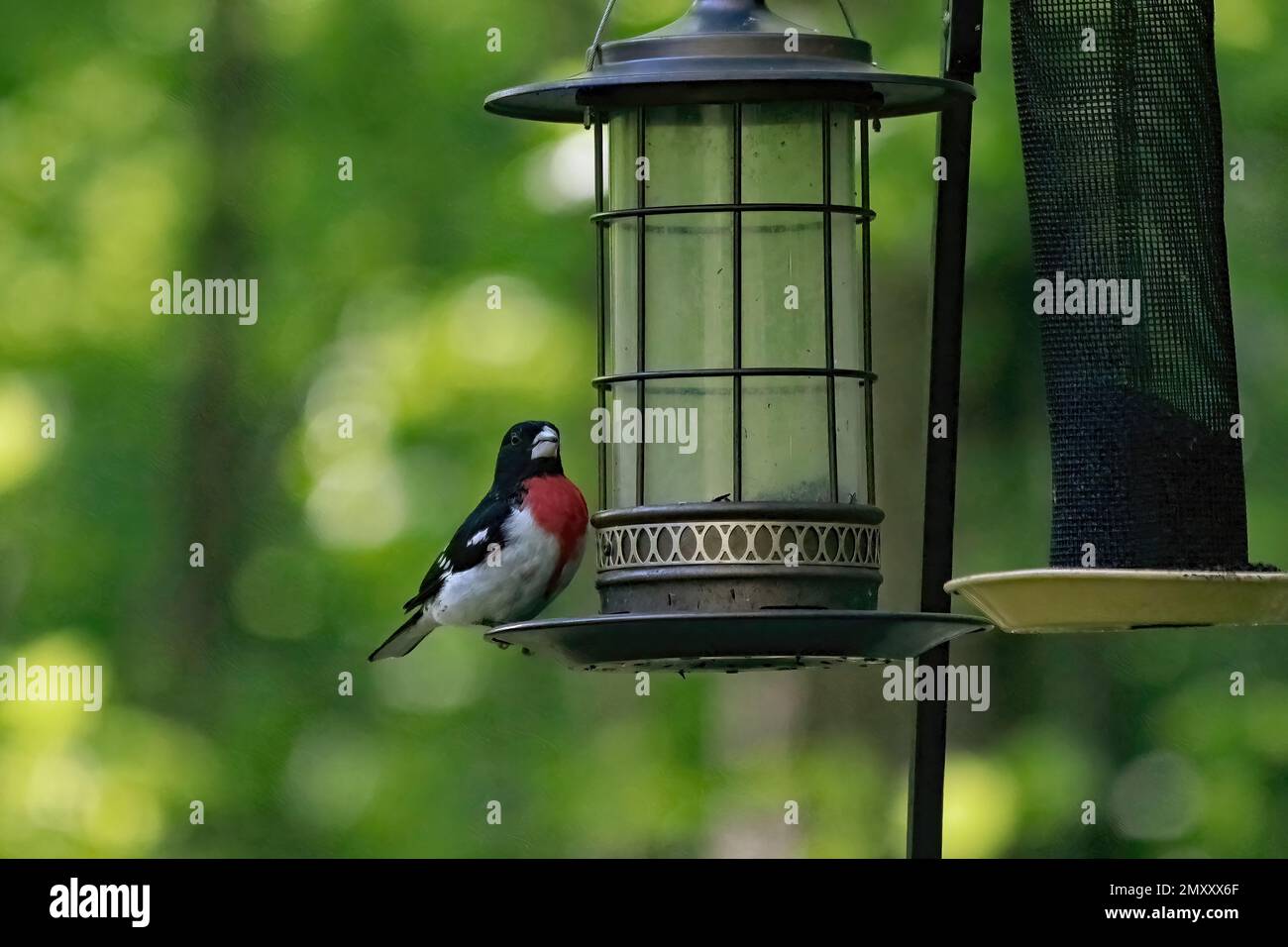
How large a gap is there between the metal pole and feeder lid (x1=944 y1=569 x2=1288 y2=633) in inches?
7.6

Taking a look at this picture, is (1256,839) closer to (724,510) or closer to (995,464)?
(995,464)

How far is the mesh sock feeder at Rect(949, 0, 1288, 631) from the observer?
19.4 feet

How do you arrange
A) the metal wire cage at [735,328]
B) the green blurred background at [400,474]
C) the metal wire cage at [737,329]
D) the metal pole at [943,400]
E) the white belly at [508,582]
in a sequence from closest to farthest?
the metal pole at [943,400]
the metal wire cage at [735,328]
the metal wire cage at [737,329]
the white belly at [508,582]
the green blurred background at [400,474]

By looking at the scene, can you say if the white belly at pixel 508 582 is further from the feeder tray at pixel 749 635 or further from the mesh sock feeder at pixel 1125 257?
the mesh sock feeder at pixel 1125 257

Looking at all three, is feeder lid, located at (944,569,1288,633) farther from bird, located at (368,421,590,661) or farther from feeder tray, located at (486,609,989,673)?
bird, located at (368,421,590,661)

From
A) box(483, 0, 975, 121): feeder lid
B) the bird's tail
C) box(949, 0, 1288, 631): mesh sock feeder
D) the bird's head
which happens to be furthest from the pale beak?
box(949, 0, 1288, 631): mesh sock feeder

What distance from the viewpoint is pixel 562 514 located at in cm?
673

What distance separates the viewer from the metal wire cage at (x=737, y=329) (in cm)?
582

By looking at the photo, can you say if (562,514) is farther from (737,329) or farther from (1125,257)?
(1125,257)

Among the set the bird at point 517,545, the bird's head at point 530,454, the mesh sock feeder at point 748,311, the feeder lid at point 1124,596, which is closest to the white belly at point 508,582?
the bird at point 517,545

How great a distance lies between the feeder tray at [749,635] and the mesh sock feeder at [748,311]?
0.28 feet

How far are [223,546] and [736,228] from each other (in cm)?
685

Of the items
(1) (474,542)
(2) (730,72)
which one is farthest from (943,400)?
(1) (474,542)
